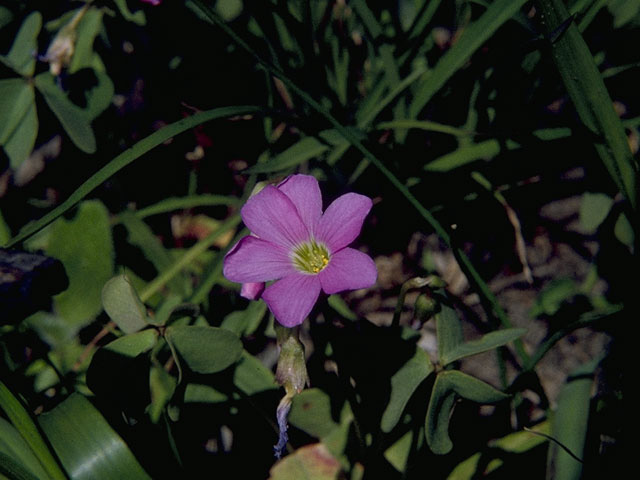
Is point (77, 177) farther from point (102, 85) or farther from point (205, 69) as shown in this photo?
point (205, 69)

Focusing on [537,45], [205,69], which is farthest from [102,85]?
[537,45]

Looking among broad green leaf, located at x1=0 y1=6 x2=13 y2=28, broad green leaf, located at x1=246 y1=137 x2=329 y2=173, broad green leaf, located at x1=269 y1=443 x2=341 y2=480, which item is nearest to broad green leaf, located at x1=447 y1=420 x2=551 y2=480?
broad green leaf, located at x1=269 y1=443 x2=341 y2=480

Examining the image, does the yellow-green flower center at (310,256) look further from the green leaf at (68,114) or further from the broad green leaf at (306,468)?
the green leaf at (68,114)

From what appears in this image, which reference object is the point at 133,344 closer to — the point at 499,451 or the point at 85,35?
the point at 499,451

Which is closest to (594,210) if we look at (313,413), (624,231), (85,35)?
(624,231)

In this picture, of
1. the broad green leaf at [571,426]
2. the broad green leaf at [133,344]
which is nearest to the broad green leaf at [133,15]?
the broad green leaf at [133,344]
